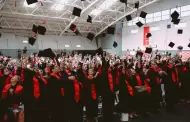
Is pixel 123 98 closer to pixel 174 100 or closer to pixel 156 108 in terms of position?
pixel 156 108

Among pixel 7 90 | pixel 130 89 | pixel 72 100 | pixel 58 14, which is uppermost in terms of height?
pixel 58 14

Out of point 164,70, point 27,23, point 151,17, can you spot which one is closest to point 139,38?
point 151,17

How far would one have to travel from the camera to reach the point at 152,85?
5355 millimetres

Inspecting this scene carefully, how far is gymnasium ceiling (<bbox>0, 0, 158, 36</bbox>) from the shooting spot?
1617cm

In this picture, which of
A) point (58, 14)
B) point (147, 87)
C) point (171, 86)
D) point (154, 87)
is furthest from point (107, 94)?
point (58, 14)

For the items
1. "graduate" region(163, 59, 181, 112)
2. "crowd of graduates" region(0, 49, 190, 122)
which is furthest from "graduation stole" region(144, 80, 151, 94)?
"graduate" region(163, 59, 181, 112)

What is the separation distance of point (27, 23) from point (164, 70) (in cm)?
1755

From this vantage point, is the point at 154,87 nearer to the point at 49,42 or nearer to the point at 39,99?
the point at 39,99

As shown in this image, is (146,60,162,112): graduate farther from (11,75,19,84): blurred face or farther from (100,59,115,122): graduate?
(11,75,19,84): blurred face

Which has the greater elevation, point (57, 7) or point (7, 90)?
point (57, 7)

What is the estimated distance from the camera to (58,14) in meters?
19.3

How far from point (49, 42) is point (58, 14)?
4347 mm

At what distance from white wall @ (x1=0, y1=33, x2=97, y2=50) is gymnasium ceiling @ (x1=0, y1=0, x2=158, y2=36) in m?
0.59

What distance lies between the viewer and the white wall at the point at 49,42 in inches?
789
